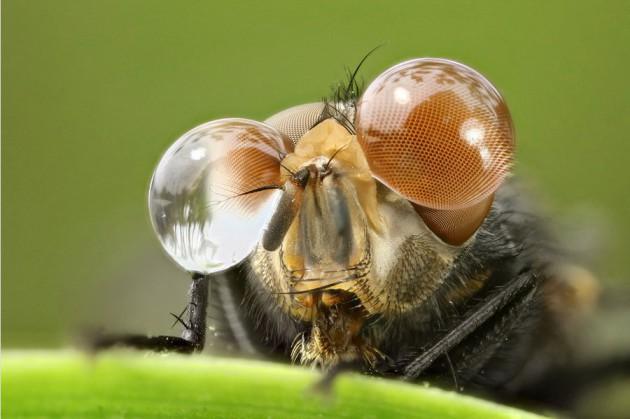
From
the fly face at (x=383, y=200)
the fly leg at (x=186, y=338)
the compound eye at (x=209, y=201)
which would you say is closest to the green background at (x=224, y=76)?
the fly leg at (x=186, y=338)

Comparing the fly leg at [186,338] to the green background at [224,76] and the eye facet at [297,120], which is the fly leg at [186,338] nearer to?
the eye facet at [297,120]

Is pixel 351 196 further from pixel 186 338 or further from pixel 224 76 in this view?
pixel 224 76

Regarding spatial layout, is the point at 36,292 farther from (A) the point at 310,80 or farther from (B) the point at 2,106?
(A) the point at 310,80

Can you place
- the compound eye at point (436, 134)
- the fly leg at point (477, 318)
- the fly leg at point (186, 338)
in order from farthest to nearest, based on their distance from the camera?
the fly leg at point (477, 318), the compound eye at point (436, 134), the fly leg at point (186, 338)

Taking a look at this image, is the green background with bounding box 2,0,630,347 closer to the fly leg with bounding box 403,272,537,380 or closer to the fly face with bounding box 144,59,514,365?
the fly leg with bounding box 403,272,537,380

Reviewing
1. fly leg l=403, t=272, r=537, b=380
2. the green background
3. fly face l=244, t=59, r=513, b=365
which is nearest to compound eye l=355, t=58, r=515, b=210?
fly face l=244, t=59, r=513, b=365

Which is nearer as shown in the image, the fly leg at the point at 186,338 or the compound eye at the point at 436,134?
the fly leg at the point at 186,338

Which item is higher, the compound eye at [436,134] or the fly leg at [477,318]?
the compound eye at [436,134]
